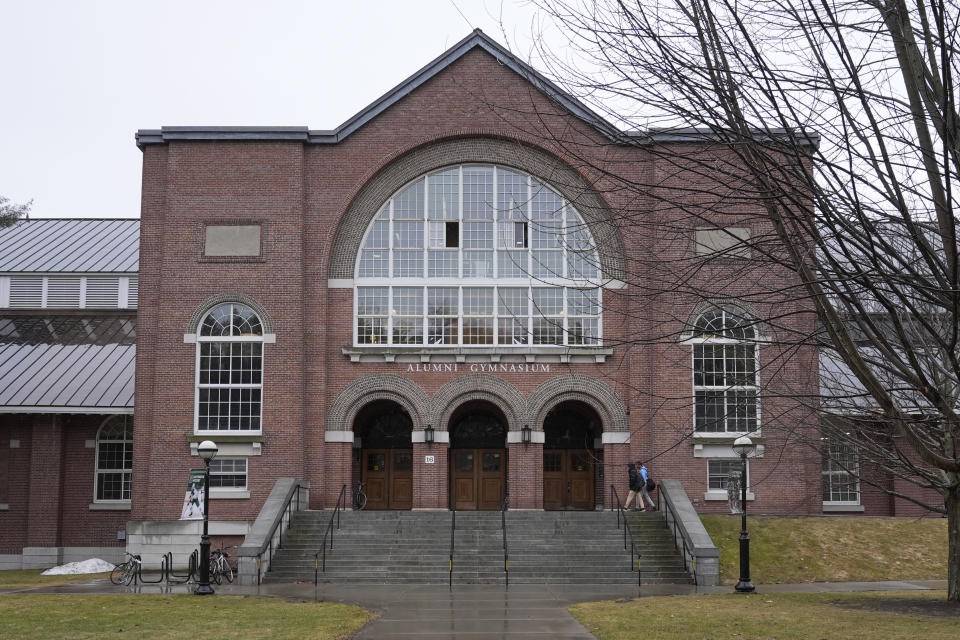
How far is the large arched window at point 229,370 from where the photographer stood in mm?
Result: 31391

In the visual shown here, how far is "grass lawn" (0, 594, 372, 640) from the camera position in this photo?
16.7 meters

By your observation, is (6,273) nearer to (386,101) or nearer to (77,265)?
(77,265)

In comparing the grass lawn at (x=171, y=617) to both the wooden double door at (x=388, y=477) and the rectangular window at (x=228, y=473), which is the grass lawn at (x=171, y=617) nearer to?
the rectangular window at (x=228, y=473)

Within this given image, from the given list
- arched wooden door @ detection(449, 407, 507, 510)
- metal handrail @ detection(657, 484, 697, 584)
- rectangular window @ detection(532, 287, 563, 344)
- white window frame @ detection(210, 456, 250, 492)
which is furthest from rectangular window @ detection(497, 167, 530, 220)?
white window frame @ detection(210, 456, 250, 492)

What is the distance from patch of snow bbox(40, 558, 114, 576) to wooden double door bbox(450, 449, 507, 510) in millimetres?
10837

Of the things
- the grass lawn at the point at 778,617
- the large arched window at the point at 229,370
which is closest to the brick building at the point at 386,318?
the large arched window at the point at 229,370

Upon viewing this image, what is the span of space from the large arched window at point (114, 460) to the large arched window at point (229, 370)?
5283 millimetres

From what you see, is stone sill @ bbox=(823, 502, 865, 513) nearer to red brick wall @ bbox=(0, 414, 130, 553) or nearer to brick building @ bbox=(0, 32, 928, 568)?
brick building @ bbox=(0, 32, 928, 568)

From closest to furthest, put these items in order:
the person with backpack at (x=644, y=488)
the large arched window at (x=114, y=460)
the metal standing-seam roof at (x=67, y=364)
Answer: the person with backpack at (x=644, y=488)
the metal standing-seam roof at (x=67, y=364)
the large arched window at (x=114, y=460)

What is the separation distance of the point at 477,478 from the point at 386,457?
10.0 ft

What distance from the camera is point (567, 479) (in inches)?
1363

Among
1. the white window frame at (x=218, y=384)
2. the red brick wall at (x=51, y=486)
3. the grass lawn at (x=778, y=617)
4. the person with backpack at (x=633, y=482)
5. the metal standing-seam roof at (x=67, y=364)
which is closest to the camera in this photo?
the grass lawn at (x=778, y=617)

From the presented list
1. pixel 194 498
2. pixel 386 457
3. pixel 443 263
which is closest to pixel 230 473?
pixel 194 498

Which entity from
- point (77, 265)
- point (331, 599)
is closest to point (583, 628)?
point (331, 599)
